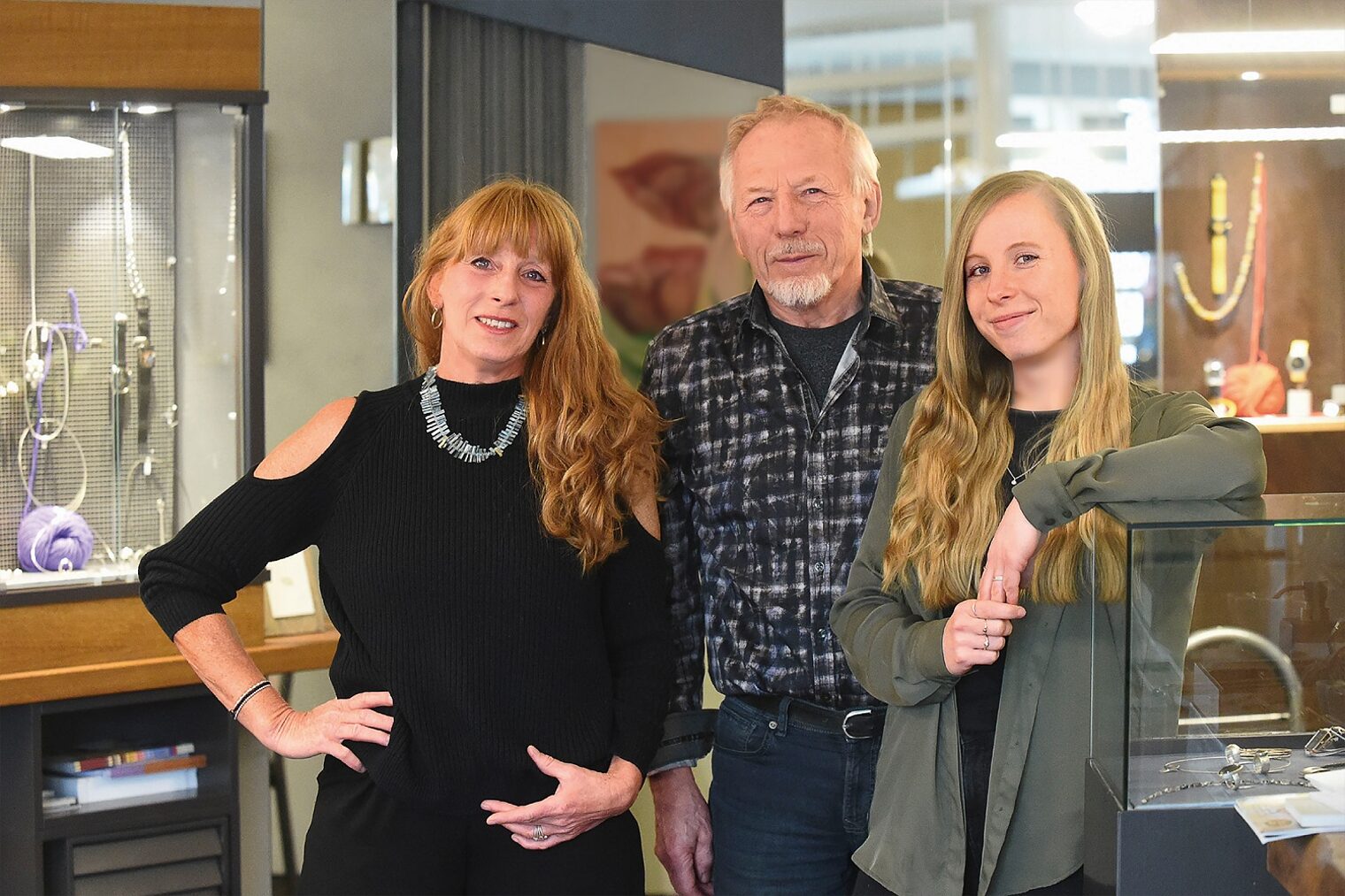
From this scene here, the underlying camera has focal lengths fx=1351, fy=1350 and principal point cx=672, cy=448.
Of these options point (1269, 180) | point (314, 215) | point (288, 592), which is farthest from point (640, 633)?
point (1269, 180)

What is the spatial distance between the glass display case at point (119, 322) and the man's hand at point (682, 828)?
4.96 feet

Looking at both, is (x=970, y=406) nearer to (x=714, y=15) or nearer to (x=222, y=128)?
(x=222, y=128)

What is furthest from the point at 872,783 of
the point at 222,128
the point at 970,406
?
the point at 222,128

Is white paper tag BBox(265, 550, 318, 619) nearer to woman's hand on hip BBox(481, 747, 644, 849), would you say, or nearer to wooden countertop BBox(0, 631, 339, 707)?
wooden countertop BBox(0, 631, 339, 707)

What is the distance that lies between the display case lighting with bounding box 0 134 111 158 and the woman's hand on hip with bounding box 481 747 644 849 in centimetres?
215

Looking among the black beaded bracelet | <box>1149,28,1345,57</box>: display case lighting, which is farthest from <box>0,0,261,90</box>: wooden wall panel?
<box>1149,28,1345,57</box>: display case lighting

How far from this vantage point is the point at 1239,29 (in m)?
4.54

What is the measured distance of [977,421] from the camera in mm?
1795

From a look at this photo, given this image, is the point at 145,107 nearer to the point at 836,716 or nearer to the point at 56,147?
the point at 56,147

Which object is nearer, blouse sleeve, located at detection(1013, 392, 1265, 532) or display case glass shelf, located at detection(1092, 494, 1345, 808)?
display case glass shelf, located at detection(1092, 494, 1345, 808)

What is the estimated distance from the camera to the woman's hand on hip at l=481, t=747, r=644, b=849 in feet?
5.95

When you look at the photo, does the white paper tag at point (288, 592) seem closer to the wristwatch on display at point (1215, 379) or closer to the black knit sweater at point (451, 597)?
the black knit sweater at point (451, 597)

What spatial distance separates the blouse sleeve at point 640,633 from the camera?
1954 millimetres

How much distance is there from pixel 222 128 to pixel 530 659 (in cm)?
200
